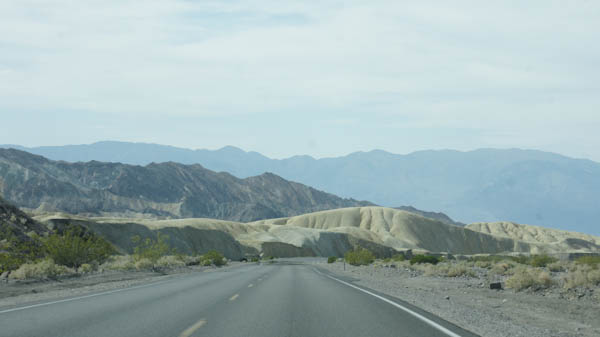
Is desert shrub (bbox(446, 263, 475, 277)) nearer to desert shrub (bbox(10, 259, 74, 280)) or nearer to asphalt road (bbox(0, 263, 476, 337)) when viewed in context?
asphalt road (bbox(0, 263, 476, 337))

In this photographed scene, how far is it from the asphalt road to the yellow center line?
17 mm

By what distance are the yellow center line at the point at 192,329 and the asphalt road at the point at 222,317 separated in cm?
2

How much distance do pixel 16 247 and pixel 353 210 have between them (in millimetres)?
159127

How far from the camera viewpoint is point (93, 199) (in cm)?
18688

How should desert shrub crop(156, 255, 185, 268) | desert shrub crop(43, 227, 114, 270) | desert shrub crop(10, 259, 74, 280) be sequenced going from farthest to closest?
desert shrub crop(156, 255, 185, 268)
desert shrub crop(43, 227, 114, 270)
desert shrub crop(10, 259, 74, 280)

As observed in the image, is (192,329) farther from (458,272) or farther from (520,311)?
(458,272)

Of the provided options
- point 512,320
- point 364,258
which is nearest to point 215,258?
point 364,258

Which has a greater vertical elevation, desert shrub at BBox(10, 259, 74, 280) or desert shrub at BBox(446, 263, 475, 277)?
desert shrub at BBox(10, 259, 74, 280)

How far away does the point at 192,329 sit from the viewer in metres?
10.4

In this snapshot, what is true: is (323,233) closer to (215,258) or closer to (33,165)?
(215,258)

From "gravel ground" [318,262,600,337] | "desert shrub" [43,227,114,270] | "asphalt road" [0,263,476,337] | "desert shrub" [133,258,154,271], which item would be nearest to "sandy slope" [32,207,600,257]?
"desert shrub" [133,258,154,271]

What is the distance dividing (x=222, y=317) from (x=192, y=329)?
1.79m

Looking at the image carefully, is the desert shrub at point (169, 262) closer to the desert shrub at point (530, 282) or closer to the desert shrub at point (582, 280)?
the desert shrub at point (530, 282)

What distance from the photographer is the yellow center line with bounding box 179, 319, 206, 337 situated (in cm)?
985
